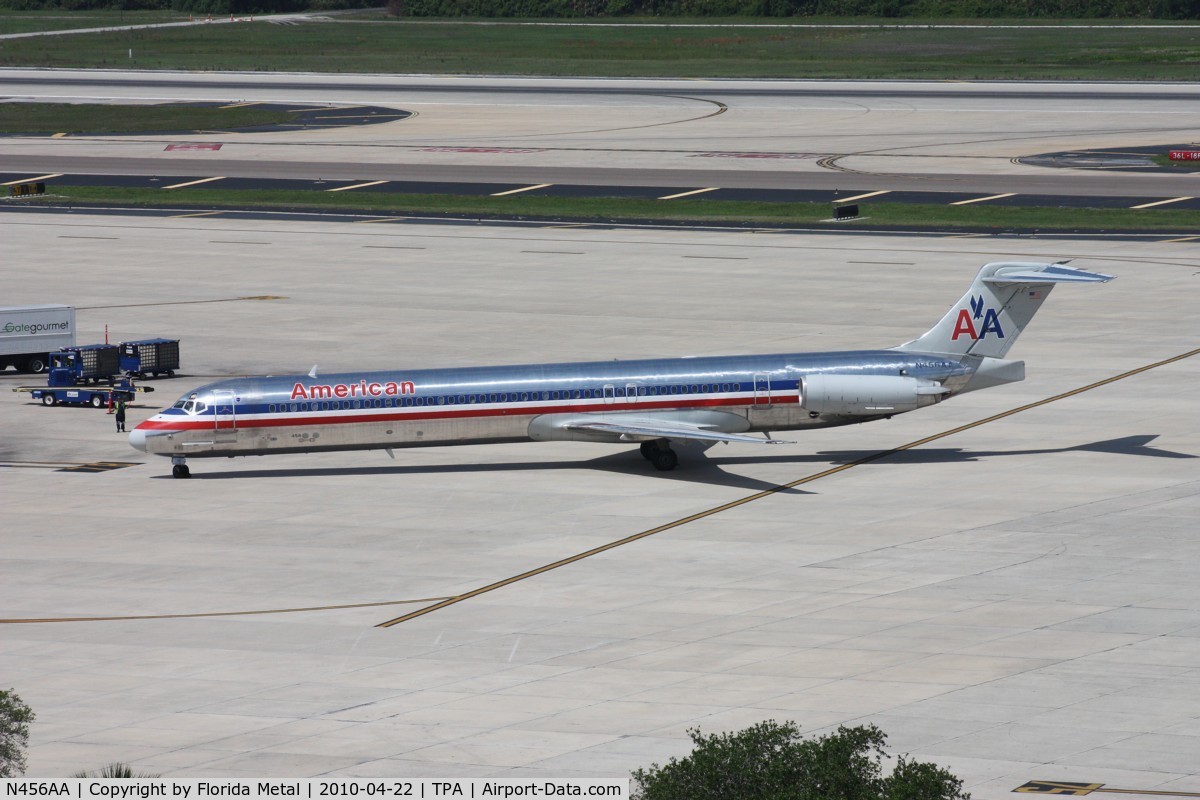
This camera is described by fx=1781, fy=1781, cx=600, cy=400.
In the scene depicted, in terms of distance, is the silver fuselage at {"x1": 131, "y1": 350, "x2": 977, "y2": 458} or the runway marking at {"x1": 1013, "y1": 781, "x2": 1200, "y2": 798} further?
the silver fuselage at {"x1": 131, "y1": 350, "x2": 977, "y2": 458}

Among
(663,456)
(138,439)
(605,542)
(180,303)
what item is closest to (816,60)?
(180,303)

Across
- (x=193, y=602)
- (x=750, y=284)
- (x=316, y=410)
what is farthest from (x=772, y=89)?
(x=193, y=602)

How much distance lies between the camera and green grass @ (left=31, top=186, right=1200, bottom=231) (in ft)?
324

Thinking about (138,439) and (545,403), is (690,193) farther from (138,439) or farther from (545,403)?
(138,439)

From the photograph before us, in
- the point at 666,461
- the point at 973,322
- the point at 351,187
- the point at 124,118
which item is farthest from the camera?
the point at 124,118

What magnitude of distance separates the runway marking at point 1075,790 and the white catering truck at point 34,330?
50.0 m

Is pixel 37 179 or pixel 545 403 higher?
pixel 37 179

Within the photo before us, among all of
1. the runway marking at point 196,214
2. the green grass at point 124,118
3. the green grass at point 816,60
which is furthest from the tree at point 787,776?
the green grass at point 816,60

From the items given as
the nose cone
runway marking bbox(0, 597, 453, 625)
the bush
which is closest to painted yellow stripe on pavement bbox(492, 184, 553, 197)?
the nose cone

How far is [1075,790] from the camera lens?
96.1 feet

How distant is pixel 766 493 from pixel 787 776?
27568 millimetres

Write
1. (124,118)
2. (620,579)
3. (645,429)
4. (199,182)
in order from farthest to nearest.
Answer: (124,118) → (199,182) → (645,429) → (620,579)

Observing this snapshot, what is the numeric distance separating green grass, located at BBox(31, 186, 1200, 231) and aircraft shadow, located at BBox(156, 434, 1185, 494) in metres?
43.9

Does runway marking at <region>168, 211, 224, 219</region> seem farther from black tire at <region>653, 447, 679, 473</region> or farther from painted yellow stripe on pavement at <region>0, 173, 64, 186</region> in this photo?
black tire at <region>653, 447, 679, 473</region>
